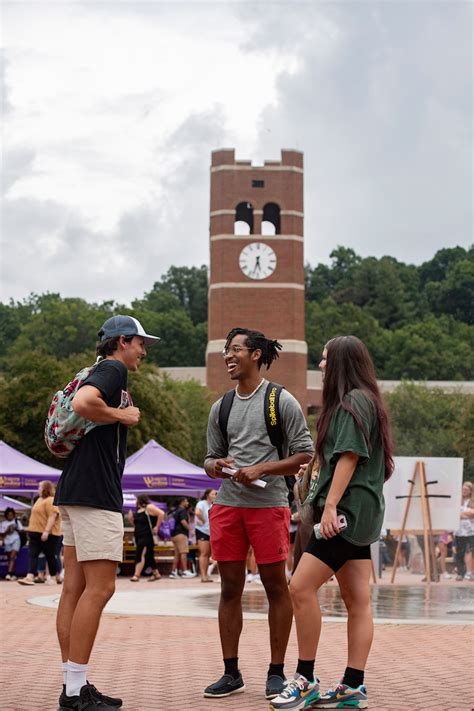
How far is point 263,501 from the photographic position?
701 cm

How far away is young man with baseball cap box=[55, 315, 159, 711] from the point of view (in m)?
6.18

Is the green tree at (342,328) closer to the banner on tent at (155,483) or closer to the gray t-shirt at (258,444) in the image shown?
the banner on tent at (155,483)

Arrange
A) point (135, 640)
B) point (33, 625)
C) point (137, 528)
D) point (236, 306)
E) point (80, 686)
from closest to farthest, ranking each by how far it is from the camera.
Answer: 1. point (80, 686)
2. point (135, 640)
3. point (33, 625)
4. point (137, 528)
5. point (236, 306)

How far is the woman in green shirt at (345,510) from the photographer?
617 centimetres

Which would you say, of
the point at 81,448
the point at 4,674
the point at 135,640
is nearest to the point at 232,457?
the point at 81,448

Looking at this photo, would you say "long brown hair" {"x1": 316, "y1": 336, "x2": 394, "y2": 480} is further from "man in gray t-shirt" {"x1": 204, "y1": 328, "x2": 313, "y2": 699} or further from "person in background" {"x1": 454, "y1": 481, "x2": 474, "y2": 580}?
"person in background" {"x1": 454, "y1": 481, "x2": 474, "y2": 580}

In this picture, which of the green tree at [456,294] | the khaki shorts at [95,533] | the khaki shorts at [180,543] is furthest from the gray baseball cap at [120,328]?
the green tree at [456,294]

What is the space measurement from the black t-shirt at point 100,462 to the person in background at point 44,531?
13.9m

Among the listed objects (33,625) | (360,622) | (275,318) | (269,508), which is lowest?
(33,625)

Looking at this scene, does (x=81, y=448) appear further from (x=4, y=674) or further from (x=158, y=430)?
(x=158, y=430)

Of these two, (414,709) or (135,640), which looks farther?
(135,640)

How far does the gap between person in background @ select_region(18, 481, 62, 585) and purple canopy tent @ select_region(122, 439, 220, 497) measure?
590 cm

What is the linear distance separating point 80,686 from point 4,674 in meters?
1.79

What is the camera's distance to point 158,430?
49406mm
